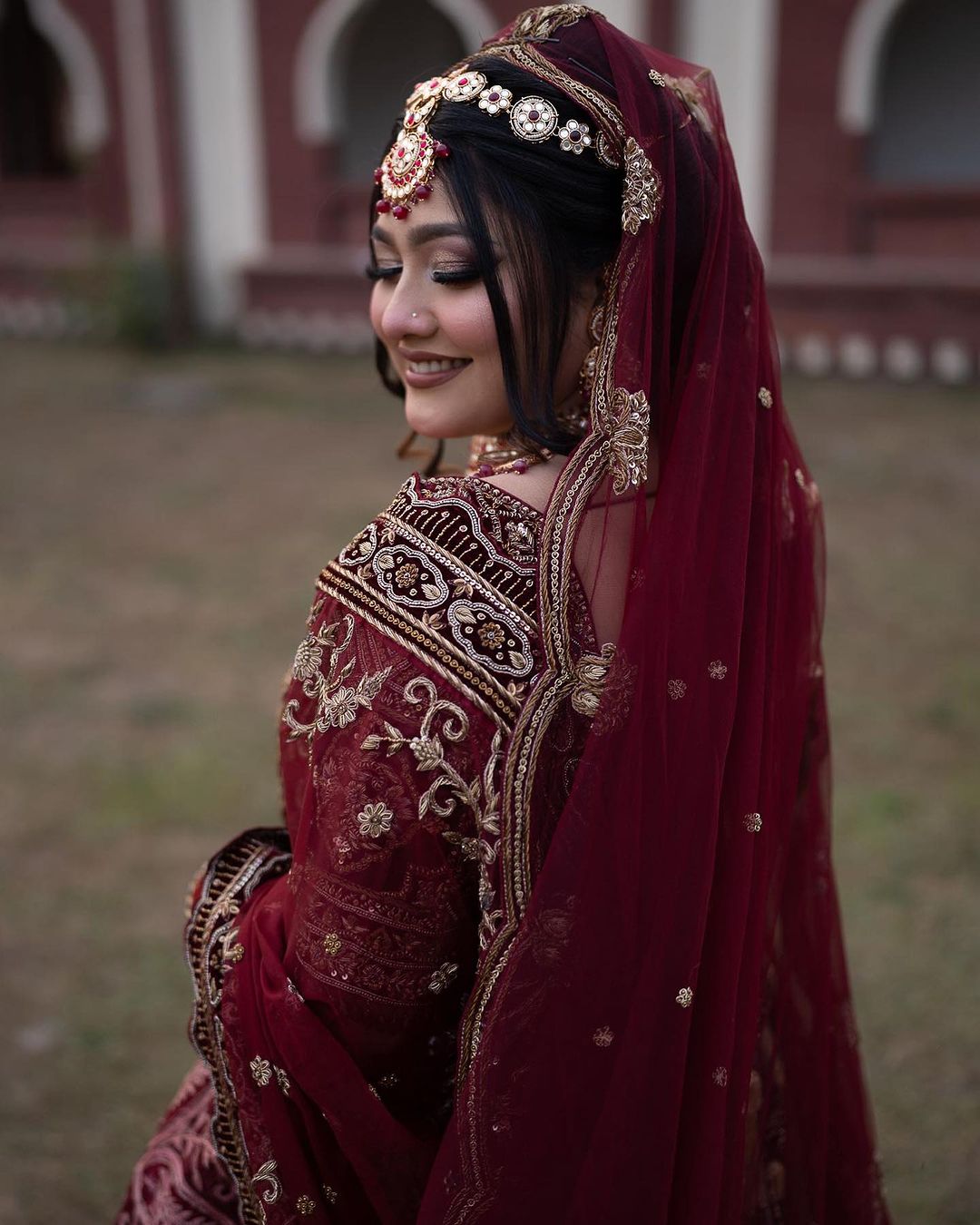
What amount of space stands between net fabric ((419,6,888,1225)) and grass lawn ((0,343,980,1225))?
1238 mm

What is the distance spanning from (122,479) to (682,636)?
238 inches

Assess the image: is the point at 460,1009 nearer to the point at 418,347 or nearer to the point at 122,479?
the point at 418,347

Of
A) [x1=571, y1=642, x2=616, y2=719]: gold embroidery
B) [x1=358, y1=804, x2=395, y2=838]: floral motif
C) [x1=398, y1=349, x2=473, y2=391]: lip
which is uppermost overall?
[x1=398, y1=349, x2=473, y2=391]: lip

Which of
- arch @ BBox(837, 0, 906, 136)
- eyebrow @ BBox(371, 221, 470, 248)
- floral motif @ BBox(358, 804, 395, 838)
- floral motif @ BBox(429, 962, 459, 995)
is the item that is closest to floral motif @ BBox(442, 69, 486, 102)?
eyebrow @ BBox(371, 221, 470, 248)

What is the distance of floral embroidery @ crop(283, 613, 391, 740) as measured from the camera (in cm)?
105

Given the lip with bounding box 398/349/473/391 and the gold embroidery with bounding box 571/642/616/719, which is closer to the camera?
the gold embroidery with bounding box 571/642/616/719

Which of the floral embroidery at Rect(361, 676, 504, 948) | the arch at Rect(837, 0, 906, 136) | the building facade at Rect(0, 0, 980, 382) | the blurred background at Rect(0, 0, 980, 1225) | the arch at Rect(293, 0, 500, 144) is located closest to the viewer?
the floral embroidery at Rect(361, 676, 504, 948)

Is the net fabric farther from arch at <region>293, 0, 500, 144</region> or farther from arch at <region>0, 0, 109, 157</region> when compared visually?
arch at <region>0, 0, 109, 157</region>

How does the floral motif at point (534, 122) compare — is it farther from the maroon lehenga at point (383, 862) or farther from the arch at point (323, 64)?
the arch at point (323, 64)

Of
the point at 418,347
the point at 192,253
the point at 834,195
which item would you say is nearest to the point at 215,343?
the point at 192,253

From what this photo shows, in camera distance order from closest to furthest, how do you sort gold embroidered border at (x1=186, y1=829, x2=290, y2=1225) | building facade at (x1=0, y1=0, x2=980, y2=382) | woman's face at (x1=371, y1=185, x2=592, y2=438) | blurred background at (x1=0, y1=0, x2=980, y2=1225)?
woman's face at (x1=371, y1=185, x2=592, y2=438) < gold embroidered border at (x1=186, y1=829, x2=290, y2=1225) < blurred background at (x1=0, y1=0, x2=980, y2=1225) < building facade at (x1=0, y1=0, x2=980, y2=382)

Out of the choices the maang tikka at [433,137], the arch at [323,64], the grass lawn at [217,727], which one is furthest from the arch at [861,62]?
the maang tikka at [433,137]

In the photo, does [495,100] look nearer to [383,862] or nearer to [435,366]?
[435,366]

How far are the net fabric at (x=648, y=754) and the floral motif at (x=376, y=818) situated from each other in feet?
0.37
